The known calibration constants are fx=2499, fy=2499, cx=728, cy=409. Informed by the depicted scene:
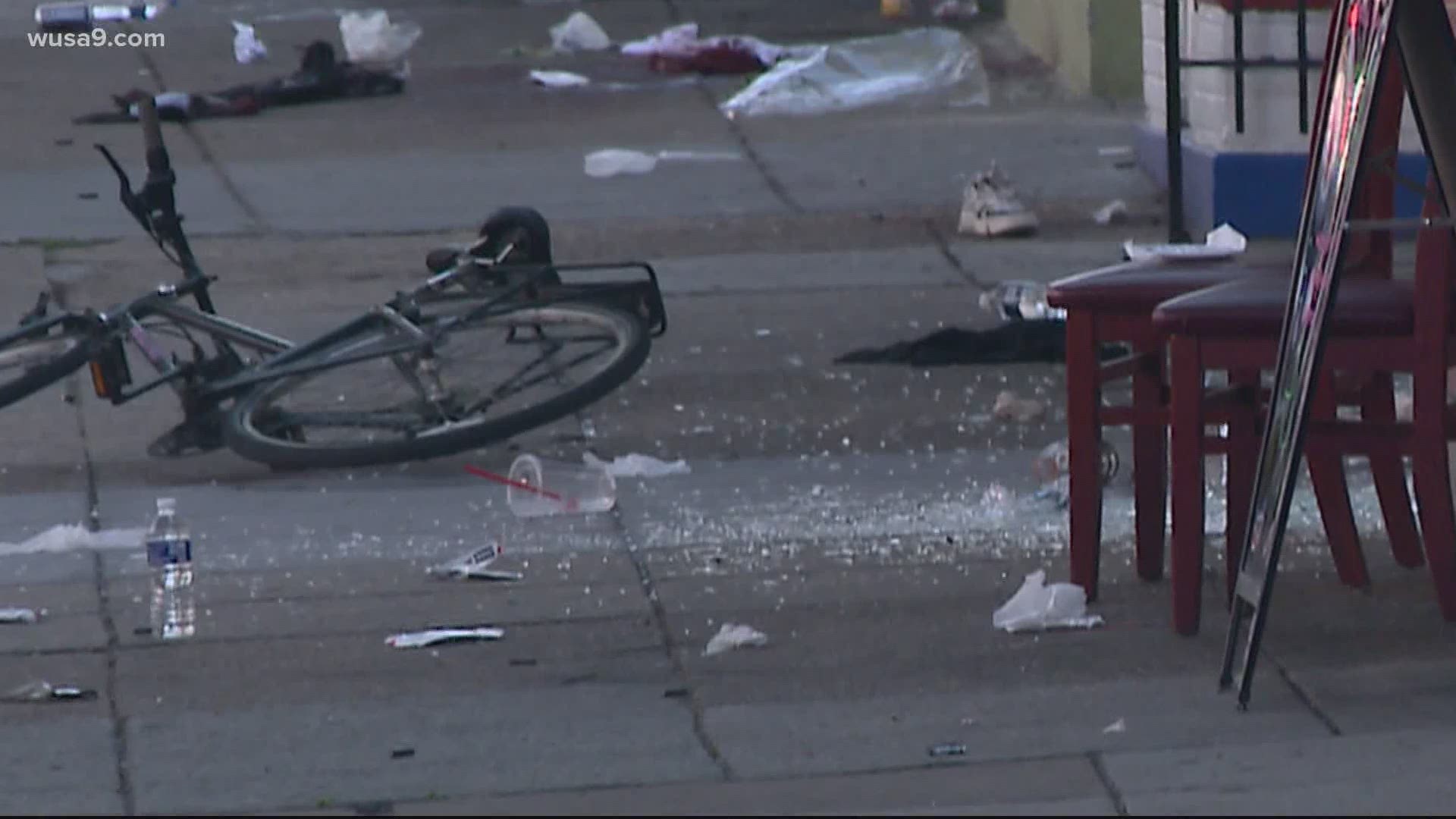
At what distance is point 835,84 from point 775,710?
343 inches

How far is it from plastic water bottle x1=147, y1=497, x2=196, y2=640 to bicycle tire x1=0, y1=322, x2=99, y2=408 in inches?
20.2

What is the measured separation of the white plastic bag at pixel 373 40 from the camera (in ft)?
48.0

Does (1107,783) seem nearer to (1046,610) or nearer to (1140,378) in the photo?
(1046,610)

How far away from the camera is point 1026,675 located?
5320 millimetres

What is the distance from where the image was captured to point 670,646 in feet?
18.4

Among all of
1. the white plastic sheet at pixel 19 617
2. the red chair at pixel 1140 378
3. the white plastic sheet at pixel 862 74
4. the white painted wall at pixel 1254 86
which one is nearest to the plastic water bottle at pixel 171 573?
the white plastic sheet at pixel 19 617

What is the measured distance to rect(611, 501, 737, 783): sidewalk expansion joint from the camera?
4.85 metres

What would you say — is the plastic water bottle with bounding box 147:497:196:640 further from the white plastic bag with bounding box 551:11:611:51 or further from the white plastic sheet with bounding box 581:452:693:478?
the white plastic bag with bounding box 551:11:611:51

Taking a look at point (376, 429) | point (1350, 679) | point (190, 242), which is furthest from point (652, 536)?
point (190, 242)

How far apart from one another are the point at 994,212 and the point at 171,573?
15.9 feet

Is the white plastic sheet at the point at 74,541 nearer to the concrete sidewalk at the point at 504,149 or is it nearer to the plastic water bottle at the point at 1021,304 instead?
the plastic water bottle at the point at 1021,304

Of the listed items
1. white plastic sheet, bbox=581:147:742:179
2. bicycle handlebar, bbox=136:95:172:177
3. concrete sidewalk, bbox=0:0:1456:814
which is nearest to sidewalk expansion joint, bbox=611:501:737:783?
concrete sidewalk, bbox=0:0:1456:814

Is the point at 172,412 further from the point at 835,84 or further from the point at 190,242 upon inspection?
the point at 835,84

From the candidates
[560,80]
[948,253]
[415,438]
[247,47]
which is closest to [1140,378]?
[415,438]
